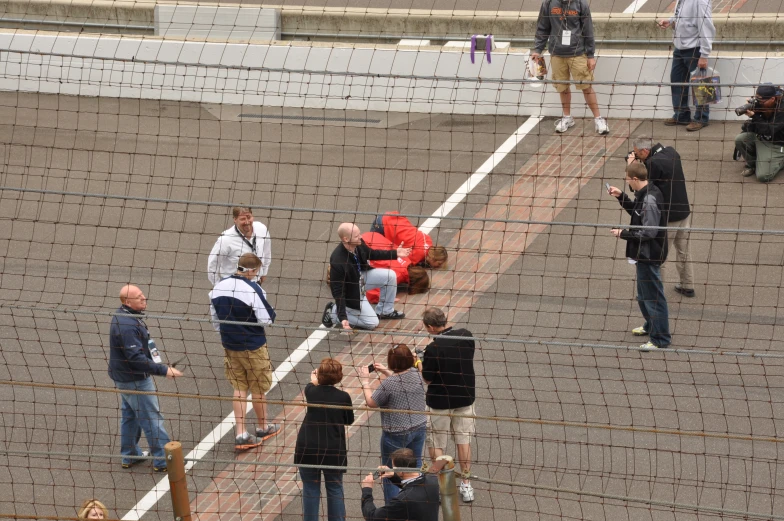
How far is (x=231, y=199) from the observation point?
1397 cm

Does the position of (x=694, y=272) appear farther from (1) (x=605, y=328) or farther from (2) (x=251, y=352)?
(2) (x=251, y=352)

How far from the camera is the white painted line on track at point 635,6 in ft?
55.6

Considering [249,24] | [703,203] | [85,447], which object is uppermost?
[249,24]

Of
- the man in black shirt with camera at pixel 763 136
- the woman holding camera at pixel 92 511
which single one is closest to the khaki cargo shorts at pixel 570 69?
the man in black shirt with camera at pixel 763 136

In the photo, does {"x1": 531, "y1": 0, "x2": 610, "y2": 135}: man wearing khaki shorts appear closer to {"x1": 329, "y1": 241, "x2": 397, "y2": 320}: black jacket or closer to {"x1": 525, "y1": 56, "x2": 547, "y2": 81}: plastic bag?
{"x1": 525, "y1": 56, "x2": 547, "y2": 81}: plastic bag

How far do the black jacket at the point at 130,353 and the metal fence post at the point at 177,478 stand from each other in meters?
2.93

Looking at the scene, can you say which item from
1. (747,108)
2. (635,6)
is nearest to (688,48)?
(747,108)

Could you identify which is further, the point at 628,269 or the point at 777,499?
the point at 628,269

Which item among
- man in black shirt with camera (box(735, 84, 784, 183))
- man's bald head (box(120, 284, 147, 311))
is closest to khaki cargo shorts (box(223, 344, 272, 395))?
man's bald head (box(120, 284, 147, 311))

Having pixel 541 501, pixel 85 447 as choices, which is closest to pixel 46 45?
pixel 85 447

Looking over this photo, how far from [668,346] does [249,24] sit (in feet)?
25.7

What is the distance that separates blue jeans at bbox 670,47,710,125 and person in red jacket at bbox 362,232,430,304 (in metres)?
3.93

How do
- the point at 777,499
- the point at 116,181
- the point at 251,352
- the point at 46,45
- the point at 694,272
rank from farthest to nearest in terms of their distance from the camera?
the point at 46,45, the point at 116,181, the point at 694,272, the point at 251,352, the point at 777,499

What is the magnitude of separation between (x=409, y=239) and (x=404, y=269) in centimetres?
33
